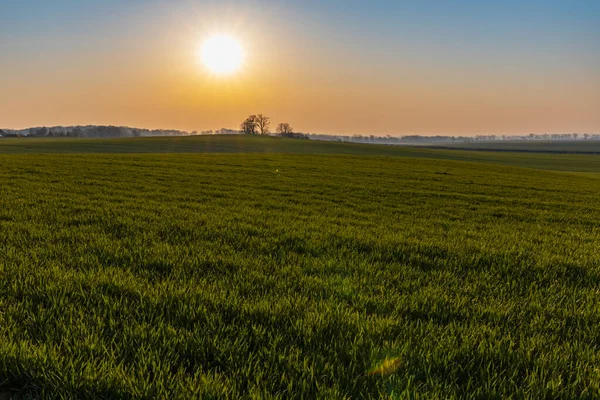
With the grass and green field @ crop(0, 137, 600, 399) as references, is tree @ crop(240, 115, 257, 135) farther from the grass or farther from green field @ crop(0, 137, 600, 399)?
green field @ crop(0, 137, 600, 399)

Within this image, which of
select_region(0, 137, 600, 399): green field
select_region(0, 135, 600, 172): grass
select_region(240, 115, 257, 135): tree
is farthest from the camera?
select_region(240, 115, 257, 135): tree

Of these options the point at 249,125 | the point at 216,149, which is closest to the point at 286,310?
the point at 216,149

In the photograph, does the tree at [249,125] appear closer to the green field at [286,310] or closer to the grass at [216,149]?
the grass at [216,149]

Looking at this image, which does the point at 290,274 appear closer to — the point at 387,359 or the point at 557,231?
the point at 387,359

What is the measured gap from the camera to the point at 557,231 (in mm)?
9719

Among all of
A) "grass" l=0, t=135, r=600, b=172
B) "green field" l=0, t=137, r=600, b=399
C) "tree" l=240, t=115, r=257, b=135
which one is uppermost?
"tree" l=240, t=115, r=257, b=135

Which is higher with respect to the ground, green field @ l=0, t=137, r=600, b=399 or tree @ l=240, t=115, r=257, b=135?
tree @ l=240, t=115, r=257, b=135

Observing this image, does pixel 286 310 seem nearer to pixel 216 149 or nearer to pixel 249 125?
pixel 216 149

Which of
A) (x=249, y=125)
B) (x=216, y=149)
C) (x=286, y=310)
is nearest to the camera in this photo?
(x=286, y=310)

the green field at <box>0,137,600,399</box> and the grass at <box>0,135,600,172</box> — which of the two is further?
the grass at <box>0,135,600,172</box>

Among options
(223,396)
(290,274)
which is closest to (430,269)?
(290,274)

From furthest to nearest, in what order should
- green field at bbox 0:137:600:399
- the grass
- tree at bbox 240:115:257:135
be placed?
tree at bbox 240:115:257:135 < the grass < green field at bbox 0:137:600:399

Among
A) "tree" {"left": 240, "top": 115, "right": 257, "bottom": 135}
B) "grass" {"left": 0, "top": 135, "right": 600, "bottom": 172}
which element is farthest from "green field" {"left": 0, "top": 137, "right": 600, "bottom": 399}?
"tree" {"left": 240, "top": 115, "right": 257, "bottom": 135}

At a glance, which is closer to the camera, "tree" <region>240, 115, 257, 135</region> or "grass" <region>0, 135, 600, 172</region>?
"grass" <region>0, 135, 600, 172</region>
